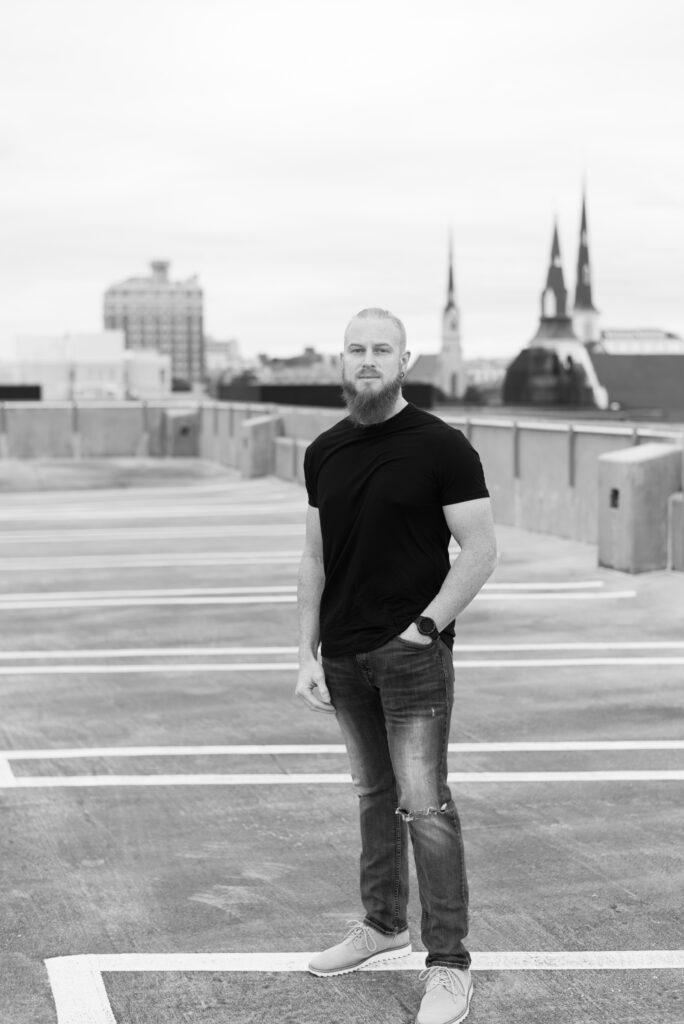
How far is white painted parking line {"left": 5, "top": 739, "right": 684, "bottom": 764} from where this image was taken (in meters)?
7.31

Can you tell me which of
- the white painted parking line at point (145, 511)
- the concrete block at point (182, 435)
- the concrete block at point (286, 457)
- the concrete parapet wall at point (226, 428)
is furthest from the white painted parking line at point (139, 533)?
the concrete block at point (182, 435)

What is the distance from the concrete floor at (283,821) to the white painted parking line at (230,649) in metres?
0.05

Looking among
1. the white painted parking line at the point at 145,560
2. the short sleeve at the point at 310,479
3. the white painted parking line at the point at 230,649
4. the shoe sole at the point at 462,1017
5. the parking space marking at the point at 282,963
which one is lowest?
the white painted parking line at the point at 145,560

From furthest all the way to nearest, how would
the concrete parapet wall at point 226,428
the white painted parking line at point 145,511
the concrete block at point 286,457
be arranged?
the concrete parapet wall at point 226,428 < the concrete block at point 286,457 < the white painted parking line at point 145,511

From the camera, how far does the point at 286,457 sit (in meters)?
26.4

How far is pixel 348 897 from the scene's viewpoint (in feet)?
17.3

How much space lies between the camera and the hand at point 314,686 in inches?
172

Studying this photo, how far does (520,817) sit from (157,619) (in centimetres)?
595

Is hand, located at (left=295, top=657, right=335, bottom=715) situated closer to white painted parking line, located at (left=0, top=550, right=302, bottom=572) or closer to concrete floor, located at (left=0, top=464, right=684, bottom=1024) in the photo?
concrete floor, located at (left=0, top=464, right=684, bottom=1024)

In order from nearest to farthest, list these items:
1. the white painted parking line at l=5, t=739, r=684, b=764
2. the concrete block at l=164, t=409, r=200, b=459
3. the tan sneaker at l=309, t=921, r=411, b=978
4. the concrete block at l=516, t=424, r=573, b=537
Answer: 1. the tan sneaker at l=309, t=921, r=411, b=978
2. the white painted parking line at l=5, t=739, r=684, b=764
3. the concrete block at l=516, t=424, r=573, b=537
4. the concrete block at l=164, t=409, r=200, b=459

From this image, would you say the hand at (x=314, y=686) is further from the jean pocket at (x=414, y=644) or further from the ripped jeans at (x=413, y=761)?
the jean pocket at (x=414, y=644)

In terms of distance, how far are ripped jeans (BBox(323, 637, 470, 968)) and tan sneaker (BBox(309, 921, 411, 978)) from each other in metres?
0.26

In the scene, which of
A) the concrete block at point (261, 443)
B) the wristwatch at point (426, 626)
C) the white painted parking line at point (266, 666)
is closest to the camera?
the wristwatch at point (426, 626)

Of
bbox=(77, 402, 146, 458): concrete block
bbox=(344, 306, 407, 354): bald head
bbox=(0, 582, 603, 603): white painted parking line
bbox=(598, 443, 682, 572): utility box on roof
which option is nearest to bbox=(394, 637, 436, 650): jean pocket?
bbox=(344, 306, 407, 354): bald head
